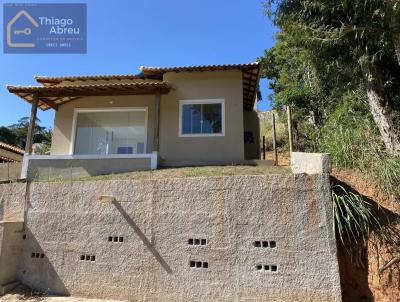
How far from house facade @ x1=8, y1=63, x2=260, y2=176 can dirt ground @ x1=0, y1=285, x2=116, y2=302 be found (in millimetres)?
4682

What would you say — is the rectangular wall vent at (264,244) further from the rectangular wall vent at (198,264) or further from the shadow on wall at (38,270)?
the shadow on wall at (38,270)

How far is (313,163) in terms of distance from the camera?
706 cm

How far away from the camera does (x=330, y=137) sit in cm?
946

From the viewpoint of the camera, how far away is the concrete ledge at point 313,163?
664 centimetres

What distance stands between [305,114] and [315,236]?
1196 cm

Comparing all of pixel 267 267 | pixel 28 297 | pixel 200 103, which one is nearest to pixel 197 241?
pixel 267 267

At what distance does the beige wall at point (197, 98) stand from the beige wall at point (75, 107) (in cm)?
4

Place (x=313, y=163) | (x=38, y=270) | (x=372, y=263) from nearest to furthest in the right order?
(x=372, y=263)
(x=313, y=163)
(x=38, y=270)

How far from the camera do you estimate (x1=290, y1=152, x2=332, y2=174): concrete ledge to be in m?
6.64

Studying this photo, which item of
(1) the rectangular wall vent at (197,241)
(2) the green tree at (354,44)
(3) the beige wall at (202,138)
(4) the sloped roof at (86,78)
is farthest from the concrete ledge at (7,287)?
(2) the green tree at (354,44)

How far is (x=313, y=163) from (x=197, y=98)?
6673mm

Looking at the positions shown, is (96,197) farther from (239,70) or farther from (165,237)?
(239,70)

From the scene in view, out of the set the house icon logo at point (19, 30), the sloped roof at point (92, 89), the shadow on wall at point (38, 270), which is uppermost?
the house icon logo at point (19, 30)

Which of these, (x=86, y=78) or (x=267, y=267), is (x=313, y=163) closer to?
(x=267, y=267)
